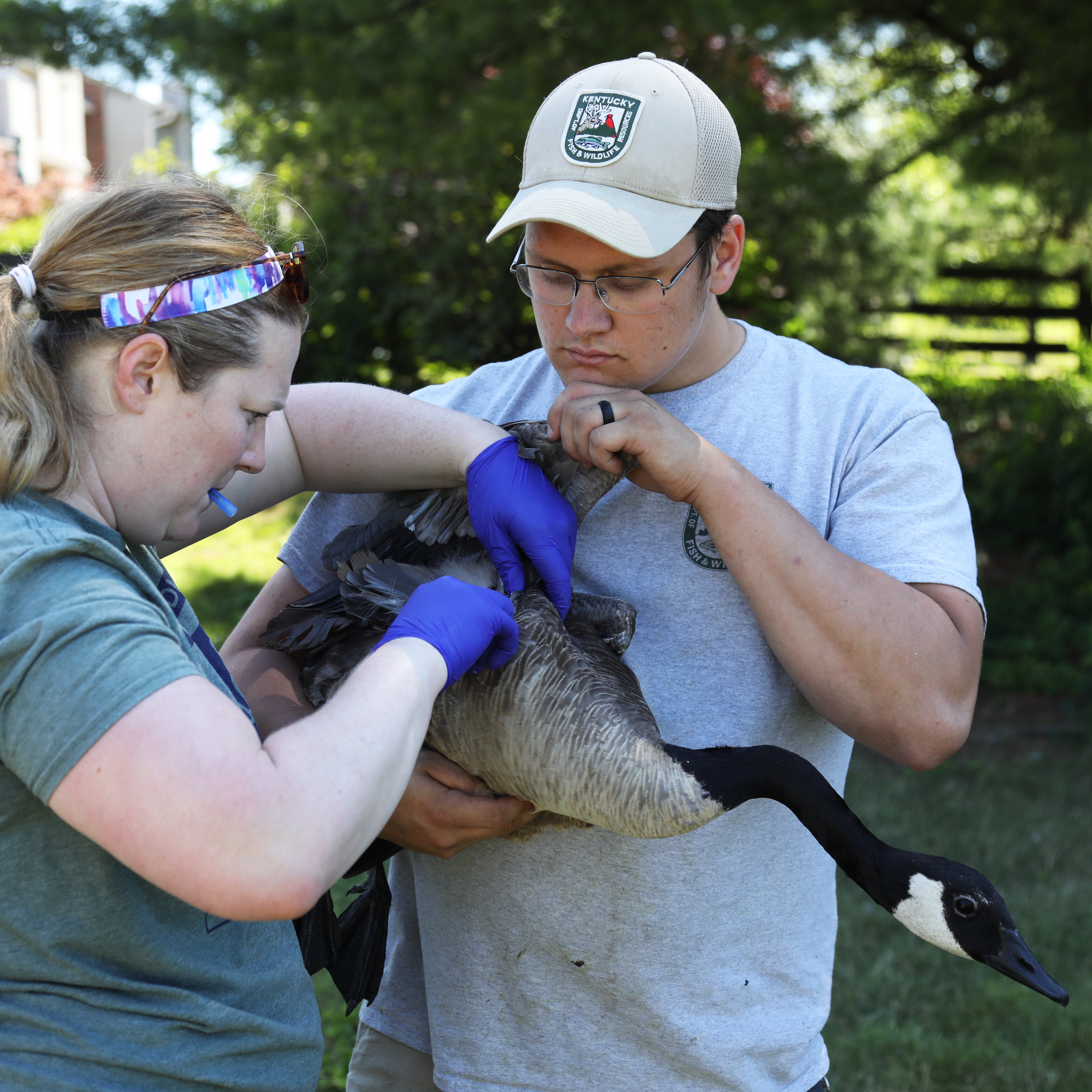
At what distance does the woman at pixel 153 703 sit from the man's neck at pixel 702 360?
25.3 inches

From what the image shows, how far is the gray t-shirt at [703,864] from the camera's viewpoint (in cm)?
195

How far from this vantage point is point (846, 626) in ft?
5.94

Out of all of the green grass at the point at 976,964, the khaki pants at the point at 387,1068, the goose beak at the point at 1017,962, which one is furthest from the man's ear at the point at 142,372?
the green grass at the point at 976,964

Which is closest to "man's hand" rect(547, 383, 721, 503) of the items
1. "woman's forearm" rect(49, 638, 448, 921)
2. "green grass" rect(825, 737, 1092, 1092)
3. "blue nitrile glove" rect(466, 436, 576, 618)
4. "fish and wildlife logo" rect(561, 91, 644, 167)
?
"blue nitrile glove" rect(466, 436, 576, 618)

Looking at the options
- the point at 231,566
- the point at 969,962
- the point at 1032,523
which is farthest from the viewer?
the point at 231,566

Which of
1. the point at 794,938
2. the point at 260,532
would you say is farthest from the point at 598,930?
the point at 260,532

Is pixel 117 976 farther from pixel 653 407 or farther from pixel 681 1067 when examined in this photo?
pixel 653 407

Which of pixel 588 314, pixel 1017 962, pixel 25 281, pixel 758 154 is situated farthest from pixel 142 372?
pixel 758 154

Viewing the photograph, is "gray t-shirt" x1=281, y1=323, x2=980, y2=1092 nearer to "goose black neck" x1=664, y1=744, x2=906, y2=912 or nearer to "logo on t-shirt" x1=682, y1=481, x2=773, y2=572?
"logo on t-shirt" x1=682, y1=481, x2=773, y2=572

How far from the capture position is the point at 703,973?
6.39 feet

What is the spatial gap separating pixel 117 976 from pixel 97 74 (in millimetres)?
6692

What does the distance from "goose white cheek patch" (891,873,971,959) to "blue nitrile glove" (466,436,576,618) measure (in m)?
0.83

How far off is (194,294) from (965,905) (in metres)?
1.65

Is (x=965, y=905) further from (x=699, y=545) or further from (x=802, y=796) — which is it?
(x=699, y=545)
